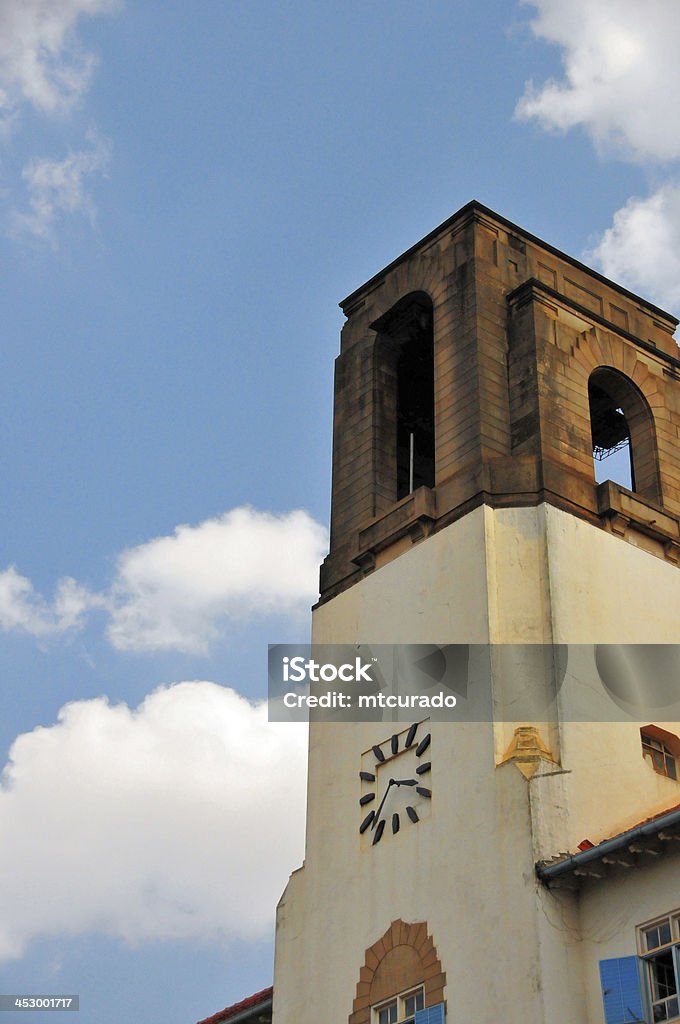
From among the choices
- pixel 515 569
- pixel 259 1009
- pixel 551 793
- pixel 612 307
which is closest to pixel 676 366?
pixel 612 307

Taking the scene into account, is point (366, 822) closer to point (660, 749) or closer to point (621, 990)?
point (660, 749)

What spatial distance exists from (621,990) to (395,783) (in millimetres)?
6840

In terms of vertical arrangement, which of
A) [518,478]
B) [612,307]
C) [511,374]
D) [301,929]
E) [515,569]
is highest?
[612,307]

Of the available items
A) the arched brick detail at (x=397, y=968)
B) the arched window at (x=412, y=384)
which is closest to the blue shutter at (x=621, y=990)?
the arched brick detail at (x=397, y=968)

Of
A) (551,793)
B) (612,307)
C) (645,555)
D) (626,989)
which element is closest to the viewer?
(626,989)

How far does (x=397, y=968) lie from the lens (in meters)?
29.8

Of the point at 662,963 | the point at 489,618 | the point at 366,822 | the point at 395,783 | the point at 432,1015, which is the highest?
the point at 489,618

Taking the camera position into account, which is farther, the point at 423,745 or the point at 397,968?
the point at 423,745

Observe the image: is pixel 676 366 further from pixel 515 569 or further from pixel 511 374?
pixel 515 569

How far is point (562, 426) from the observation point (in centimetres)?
3525

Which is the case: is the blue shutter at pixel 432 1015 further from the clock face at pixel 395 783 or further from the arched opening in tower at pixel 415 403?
the arched opening in tower at pixel 415 403

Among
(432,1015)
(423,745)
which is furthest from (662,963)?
(423,745)

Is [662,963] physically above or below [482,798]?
below

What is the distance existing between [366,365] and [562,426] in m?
6.25
